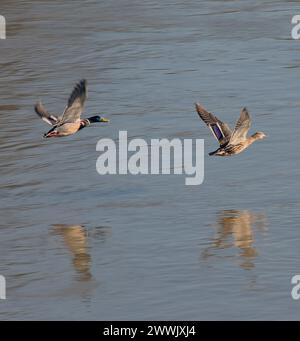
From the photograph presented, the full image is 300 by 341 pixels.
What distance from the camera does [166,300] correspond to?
1015 centimetres

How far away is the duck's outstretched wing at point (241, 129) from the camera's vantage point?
13.2 meters

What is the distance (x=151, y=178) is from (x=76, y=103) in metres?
1.14

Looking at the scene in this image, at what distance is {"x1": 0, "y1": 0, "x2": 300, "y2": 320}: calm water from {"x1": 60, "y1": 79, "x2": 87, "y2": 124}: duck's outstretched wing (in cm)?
65

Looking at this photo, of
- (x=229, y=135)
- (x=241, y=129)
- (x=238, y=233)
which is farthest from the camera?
(x=229, y=135)

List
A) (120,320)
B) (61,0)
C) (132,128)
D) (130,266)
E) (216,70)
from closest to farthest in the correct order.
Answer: (120,320) → (130,266) → (132,128) → (216,70) → (61,0)

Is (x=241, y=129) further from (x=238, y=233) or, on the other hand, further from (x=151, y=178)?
(x=238, y=233)

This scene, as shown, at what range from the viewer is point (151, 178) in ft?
45.3

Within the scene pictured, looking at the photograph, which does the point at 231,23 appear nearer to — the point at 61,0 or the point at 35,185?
the point at 61,0

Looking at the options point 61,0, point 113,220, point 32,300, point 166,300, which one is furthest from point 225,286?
point 61,0

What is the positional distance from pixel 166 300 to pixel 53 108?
23.9 feet

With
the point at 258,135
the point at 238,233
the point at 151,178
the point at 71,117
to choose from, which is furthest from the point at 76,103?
the point at 238,233

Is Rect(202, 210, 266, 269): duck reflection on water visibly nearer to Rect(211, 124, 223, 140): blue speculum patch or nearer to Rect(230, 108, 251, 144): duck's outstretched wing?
Rect(230, 108, 251, 144): duck's outstretched wing

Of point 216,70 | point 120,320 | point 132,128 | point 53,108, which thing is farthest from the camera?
point 216,70

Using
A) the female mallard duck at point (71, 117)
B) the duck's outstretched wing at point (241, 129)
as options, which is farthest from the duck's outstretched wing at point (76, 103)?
the duck's outstretched wing at point (241, 129)
